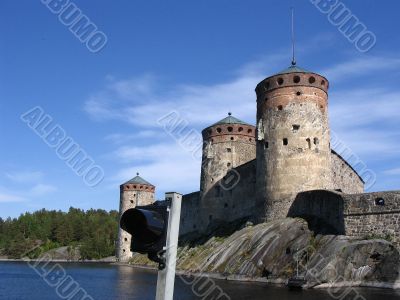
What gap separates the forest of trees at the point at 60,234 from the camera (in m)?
85.1

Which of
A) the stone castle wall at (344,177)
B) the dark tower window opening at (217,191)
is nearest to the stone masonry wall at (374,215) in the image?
the stone castle wall at (344,177)

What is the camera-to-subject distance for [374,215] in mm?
26578

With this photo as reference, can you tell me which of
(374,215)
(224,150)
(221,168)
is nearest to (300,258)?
(374,215)

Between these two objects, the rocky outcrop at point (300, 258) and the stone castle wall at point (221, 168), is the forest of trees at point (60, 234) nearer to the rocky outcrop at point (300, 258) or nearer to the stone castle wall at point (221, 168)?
the stone castle wall at point (221, 168)

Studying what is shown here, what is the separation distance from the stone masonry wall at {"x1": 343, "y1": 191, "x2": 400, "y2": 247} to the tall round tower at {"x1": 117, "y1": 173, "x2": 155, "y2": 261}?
4167 centimetres

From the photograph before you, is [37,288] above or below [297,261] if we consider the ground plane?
below

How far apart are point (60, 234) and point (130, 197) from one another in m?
35.8

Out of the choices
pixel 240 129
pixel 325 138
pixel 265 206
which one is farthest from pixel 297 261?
pixel 240 129

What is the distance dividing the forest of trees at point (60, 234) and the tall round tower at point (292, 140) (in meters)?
58.1

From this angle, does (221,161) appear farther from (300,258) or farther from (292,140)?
(300,258)

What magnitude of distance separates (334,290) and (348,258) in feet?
8.68

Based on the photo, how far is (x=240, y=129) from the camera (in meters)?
46.2

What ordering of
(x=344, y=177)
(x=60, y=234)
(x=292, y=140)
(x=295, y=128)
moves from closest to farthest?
(x=292, y=140), (x=295, y=128), (x=344, y=177), (x=60, y=234)

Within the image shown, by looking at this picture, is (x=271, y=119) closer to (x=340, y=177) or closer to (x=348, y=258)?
(x=340, y=177)
